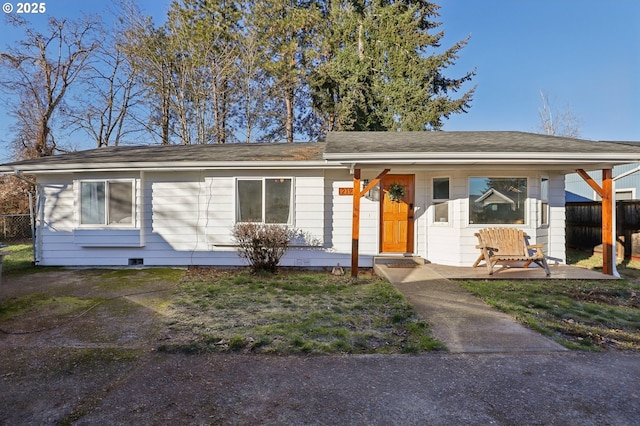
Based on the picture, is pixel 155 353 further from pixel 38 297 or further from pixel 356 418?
pixel 38 297

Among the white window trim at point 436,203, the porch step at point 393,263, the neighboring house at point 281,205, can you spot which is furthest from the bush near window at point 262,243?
the white window trim at point 436,203

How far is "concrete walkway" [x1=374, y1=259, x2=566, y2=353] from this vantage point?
3520 mm

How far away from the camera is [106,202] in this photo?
25.8 feet

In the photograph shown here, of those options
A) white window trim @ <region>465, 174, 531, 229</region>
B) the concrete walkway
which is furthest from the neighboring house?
the concrete walkway

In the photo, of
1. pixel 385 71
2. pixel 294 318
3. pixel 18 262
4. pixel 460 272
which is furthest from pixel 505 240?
pixel 385 71

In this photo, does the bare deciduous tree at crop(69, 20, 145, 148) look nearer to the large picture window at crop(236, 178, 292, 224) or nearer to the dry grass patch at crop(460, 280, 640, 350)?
the large picture window at crop(236, 178, 292, 224)

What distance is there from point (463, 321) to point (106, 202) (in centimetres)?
774

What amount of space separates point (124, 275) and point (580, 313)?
8.16 metres

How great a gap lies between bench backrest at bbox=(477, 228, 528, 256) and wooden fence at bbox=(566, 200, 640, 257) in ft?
15.3

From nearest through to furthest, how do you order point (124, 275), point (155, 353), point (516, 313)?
1. point (155, 353)
2. point (516, 313)
3. point (124, 275)

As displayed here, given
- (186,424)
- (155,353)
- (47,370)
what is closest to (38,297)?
(47,370)

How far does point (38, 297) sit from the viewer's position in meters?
5.62

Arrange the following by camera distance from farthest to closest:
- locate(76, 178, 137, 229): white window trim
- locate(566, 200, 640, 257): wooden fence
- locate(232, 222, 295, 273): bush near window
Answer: locate(566, 200, 640, 257): wooden fence, locate(76, 178, 137, 229): white window trim, locate(232, 222, 295, 273): bush near window
